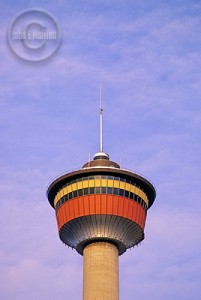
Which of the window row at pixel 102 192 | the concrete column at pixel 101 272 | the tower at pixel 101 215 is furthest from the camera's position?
the window row at pixel 102 192

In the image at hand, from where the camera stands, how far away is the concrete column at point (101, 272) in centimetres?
11594

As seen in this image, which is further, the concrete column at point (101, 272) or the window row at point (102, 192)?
the window row at point (102, 192)

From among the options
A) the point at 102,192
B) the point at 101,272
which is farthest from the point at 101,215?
the point at 101,272

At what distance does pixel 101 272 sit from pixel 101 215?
11.7 metres

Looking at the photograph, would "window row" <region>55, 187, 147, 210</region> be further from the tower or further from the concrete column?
the concrete column

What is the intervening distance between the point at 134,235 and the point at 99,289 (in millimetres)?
15958

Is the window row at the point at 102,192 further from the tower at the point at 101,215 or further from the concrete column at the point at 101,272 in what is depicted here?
the concrete column at the point at 101,272

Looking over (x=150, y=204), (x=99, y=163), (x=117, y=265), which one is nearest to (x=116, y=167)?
(x=99, y=163)

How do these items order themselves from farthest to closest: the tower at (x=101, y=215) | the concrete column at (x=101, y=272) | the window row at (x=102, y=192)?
the window row at (x=102, y=192) → the tower at (x=101, y=215) → the concrete column at (x=101, y=272)

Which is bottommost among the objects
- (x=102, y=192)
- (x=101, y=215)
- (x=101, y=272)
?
(x=101, y=272)

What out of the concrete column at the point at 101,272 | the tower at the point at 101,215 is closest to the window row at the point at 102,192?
the tower at the point at 101,215

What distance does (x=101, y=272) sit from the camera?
11731cm

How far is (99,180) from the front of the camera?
12375 cm

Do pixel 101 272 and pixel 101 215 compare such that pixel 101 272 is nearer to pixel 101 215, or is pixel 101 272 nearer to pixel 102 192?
pixel 101 215
